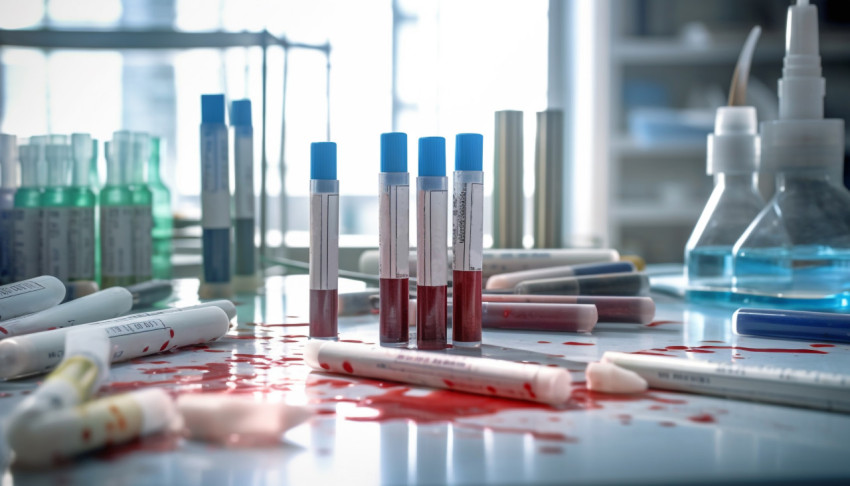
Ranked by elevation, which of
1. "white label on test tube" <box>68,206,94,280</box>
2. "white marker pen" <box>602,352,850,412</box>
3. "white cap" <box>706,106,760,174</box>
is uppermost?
"white cap" <box>706,106,760,174</box>

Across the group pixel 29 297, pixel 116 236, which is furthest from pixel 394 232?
pixel 116 236

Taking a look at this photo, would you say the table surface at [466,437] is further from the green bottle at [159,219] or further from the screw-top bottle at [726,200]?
the green bottle at [159,219]

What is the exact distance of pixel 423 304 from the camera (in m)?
0.53

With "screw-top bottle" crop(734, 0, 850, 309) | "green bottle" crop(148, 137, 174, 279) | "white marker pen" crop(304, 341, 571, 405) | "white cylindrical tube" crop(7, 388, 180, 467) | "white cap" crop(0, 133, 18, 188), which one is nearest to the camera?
"white cylindrical tube" crop(7, 388, 180, 467)

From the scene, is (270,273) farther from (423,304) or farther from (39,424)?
(39,424)

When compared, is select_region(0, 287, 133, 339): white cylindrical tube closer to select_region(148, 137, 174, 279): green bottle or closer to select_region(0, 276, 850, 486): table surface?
select_region(0, 276, 850, 486): table surface

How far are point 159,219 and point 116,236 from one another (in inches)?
4.3

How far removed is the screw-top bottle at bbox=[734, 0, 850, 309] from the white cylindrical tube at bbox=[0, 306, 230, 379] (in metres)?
0.45

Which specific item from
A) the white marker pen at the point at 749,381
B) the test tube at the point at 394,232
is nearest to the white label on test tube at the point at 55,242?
the test tube at the point at 394,232

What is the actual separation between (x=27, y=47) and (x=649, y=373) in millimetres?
808

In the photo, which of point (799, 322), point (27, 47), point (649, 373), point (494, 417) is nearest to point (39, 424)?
point (494, 417)

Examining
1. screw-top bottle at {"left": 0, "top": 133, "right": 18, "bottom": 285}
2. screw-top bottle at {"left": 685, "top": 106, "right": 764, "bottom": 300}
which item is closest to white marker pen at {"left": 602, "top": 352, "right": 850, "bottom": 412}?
screw-top bottle at {"left": 685, "top": 106, "right": 764, "bottom": 300}

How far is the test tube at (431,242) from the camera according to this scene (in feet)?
1.71

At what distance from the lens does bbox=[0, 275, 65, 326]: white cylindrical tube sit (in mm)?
549
